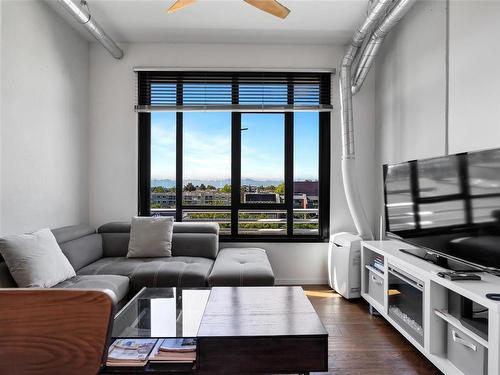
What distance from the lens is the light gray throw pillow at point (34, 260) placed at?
2.26 m

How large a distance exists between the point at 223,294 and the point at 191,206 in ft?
6.54

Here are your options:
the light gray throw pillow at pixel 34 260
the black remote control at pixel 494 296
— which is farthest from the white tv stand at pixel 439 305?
the light gray throw pillow at pixel 34 260

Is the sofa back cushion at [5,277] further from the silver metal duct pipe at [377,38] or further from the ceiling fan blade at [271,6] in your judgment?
the silver metal duct pipe at [377,38]

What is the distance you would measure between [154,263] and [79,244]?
70 centimetres

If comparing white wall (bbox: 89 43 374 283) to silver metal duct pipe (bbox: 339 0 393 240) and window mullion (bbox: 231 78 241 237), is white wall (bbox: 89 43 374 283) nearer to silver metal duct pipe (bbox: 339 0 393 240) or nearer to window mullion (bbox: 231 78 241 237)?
silver metal duct pipe (bbox: 339 0 393 240)

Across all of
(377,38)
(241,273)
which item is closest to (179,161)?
(241,273)

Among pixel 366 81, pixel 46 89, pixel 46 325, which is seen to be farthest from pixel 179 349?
pixel 366 81

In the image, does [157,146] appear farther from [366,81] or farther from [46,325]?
[46,325]

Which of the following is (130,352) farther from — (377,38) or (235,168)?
(377,38)

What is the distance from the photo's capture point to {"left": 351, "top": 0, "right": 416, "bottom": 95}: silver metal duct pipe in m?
2.67

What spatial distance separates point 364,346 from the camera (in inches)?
96.7

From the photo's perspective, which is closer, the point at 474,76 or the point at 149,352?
the point at 149,352

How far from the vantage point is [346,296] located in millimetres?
3416

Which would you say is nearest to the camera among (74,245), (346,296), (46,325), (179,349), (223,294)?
(46,325)
